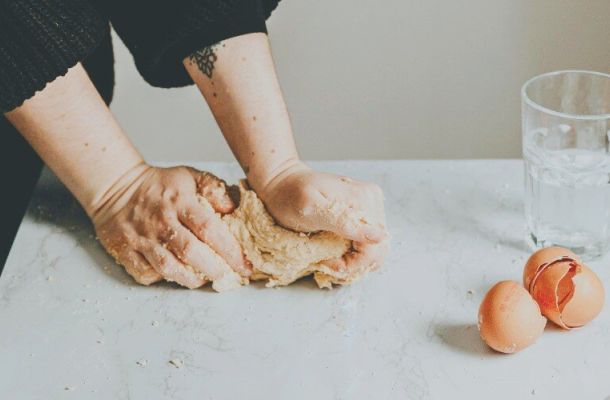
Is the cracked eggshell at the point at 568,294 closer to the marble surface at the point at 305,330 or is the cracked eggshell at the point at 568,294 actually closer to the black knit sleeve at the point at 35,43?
the marble surface at the point at 305,330

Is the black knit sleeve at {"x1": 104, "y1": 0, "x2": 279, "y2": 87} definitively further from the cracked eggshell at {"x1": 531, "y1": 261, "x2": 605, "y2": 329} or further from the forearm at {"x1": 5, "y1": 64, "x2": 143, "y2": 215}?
the cracked eggshell at {"x1": 531, "y1": 261, "x2": 605, "y2": 329}

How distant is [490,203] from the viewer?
2.98ft

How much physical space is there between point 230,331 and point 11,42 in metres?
0.36

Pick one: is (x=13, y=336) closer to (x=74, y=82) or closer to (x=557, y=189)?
(x=74, y=82)

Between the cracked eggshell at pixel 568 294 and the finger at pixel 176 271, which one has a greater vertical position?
the finger at pixel 176 271

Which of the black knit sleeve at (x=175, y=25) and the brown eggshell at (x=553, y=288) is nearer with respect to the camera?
the brown eggshell at (x=553, y=288)

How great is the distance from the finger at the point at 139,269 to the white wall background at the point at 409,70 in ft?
2.48

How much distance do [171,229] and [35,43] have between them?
0.23 meters

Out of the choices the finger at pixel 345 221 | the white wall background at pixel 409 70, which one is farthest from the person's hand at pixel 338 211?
the white wall background at pixel 409 70

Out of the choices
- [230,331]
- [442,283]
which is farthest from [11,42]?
[442,283]

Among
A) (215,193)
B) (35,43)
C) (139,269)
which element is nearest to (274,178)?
(215,193)

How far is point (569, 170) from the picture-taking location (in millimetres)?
813

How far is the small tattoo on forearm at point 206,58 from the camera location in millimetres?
859

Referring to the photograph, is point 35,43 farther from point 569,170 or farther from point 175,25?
point 569,170
